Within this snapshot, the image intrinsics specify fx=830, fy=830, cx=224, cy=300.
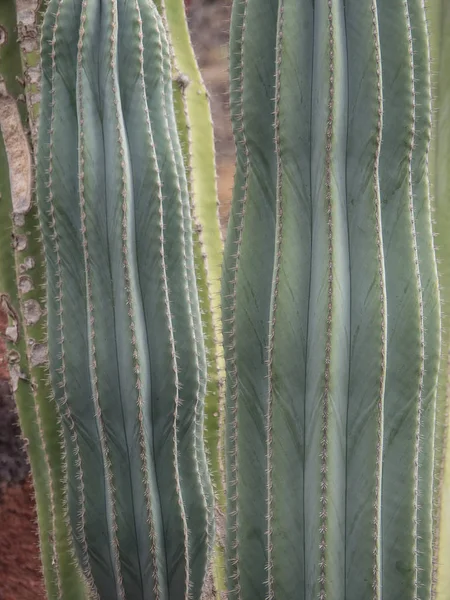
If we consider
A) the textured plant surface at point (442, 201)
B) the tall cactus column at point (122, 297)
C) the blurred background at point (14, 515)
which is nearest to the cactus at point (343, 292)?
the tall cactus column at point (122, 297)

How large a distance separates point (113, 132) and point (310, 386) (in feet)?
1.85

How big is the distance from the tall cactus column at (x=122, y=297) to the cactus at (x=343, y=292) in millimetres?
203

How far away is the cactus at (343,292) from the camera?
123 cm

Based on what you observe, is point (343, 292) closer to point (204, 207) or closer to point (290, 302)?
point (290, 302)

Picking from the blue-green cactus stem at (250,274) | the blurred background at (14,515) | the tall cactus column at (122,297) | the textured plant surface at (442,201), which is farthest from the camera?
the blurred background at (14,515)

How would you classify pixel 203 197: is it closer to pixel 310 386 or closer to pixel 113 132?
pixel 113 132

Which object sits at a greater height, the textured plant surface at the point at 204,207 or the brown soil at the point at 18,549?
the textured plant surface at the point at 204,207

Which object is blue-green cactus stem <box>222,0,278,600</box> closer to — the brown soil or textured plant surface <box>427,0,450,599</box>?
textured plant surface <box>427,0,450,599</box>

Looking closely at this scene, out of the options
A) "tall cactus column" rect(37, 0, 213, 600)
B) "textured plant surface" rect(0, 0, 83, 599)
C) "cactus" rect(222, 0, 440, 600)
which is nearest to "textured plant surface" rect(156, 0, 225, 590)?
"textured plant surface" rect(0, 0, 83, 599)

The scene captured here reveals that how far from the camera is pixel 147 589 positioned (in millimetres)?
1511

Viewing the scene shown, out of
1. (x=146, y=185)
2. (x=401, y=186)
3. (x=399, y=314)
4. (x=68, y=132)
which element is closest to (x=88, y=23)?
(x=68, y=132)

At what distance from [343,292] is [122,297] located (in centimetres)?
40

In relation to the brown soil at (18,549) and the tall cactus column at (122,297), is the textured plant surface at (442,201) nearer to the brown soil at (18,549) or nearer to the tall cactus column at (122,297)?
the tall cactus column at (122,297)

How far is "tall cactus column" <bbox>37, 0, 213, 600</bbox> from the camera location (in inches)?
56.6
